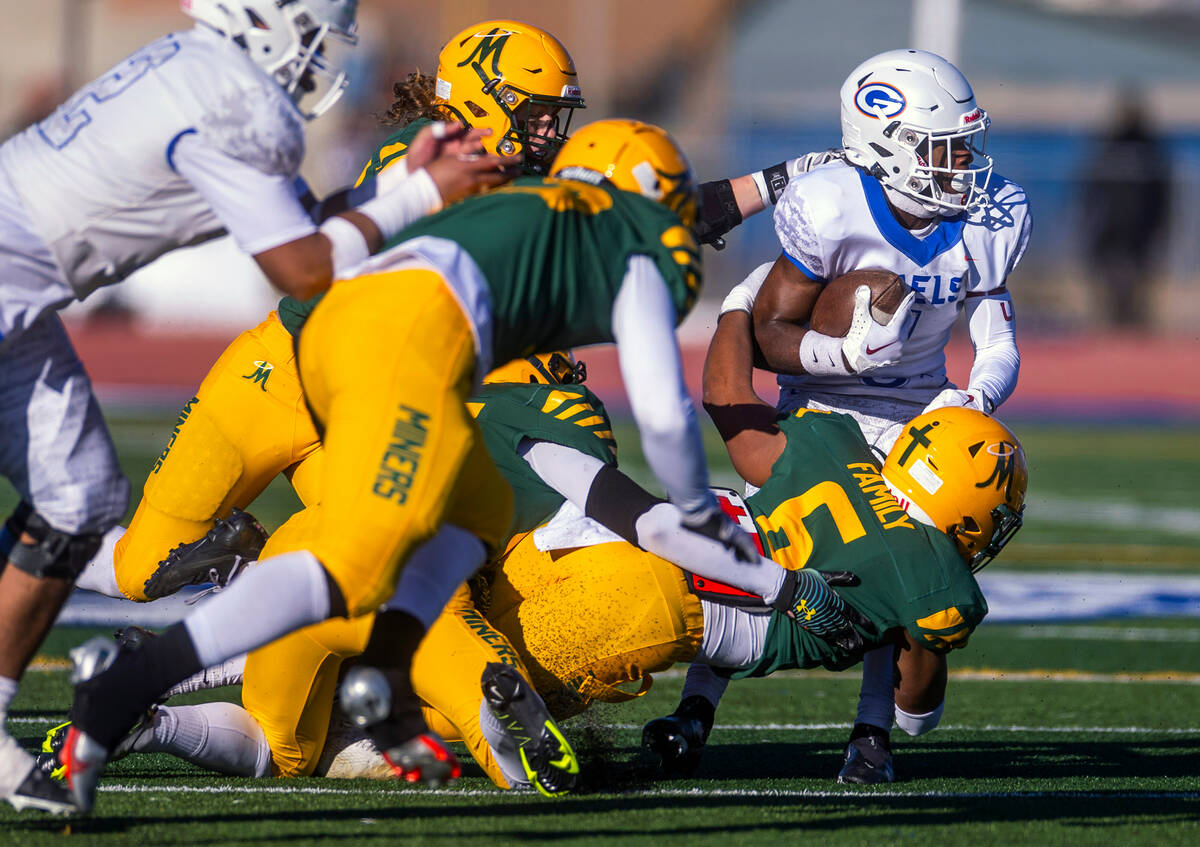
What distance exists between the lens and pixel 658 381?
310 cm

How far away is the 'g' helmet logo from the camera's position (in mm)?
4625

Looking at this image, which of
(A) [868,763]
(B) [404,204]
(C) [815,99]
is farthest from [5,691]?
(C) [815,99]

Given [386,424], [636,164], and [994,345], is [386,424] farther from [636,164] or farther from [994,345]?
[994,345]

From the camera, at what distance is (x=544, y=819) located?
11.2 feet

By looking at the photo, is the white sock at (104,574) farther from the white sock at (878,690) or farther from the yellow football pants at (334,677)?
the white sock at (878,690)

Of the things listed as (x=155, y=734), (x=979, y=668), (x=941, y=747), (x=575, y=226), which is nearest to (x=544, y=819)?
(x=155, y=734)

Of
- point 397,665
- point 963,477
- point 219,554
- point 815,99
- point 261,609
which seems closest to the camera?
point 261,609

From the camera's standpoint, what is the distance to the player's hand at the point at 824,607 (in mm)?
3693

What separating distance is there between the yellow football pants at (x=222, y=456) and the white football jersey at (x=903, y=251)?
1409mm

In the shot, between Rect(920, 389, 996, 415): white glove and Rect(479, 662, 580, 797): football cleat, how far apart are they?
1.42 meters

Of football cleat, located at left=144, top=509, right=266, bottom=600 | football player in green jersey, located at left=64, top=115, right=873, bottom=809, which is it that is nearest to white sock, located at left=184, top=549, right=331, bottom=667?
football player in green jersey, located at left=64, top=115, right=873, bottom=809

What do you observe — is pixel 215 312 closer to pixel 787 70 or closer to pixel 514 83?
pixel 787 70

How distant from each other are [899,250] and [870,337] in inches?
15.9

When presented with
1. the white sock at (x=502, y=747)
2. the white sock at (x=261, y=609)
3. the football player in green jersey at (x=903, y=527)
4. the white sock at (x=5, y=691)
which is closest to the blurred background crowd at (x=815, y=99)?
the football player in green jersey at (x=903, y=527)
